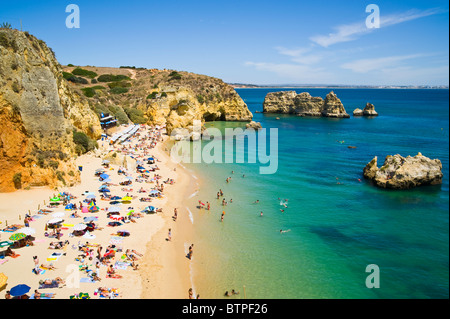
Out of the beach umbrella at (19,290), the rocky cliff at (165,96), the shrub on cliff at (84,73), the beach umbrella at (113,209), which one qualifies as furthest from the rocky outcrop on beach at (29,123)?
the shrub on cliff at (84,73)

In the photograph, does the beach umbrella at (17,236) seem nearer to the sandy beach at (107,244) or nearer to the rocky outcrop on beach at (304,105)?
the sandy beach at (107,244)

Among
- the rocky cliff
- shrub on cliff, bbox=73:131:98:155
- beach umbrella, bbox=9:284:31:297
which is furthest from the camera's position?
the rocky cliff

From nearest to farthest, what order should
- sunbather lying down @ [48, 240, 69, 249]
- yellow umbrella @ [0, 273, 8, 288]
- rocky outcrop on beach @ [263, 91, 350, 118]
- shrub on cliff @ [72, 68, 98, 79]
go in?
yellow umbrella @ [0, 273, 8, 288] → sunbather lying down @ [48, 240, 69, 249] → shrub on cliff @ [72, 68, 98, 79] → rocky outcrop on beach @ [263, 91, 350, 118]

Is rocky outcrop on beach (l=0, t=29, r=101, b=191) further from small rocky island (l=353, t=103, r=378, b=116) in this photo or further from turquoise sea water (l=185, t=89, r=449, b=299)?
small rocky island (l=353, t=103, r=378, b=116)

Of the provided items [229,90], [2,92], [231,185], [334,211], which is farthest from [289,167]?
[229,90]

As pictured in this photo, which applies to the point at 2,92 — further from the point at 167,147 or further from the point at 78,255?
the point at 167,147

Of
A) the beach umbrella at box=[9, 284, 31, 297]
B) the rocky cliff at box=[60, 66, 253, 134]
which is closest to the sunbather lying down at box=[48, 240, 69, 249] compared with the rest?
the beach umbrella at box=[9, 284, 31, 297]
